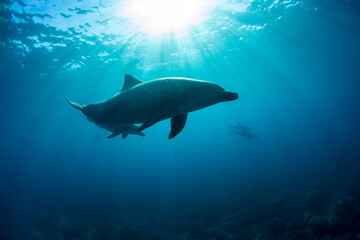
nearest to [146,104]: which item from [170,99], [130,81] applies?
[170,99]

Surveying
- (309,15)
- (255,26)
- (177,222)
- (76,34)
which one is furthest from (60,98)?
(309,15)

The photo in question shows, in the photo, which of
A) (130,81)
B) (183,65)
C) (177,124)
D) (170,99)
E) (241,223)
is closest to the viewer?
(170,99)

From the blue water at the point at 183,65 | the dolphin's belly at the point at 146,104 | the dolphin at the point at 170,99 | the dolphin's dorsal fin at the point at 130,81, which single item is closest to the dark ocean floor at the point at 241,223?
the blue water at the point at 183,65

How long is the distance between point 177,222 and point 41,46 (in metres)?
18.3

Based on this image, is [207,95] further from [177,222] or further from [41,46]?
[41,46]

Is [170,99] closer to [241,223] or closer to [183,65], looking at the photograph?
[241,223]

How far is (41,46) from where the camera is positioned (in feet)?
52.6

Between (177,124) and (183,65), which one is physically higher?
(183,65)

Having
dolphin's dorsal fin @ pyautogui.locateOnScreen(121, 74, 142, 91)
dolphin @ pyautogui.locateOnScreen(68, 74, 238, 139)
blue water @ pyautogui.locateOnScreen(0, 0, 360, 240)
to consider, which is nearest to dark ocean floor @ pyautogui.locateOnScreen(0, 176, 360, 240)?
blue water @ pyautogui.locateOnScreen(0, 0, 360, 240)

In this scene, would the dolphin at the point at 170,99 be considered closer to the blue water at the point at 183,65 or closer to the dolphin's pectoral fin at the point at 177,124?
the dolphin's pectoral fin at the point at 177,124

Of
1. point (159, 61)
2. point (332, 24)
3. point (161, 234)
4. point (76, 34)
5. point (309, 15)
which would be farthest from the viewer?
point (159, 61)

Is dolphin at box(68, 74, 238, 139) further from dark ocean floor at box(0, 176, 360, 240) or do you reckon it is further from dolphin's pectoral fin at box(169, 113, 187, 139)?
dark ocean floor at box(0, 176, 360, 240)

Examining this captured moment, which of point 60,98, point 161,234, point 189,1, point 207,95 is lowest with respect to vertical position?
point 161,234

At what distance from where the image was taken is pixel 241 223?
36.9 feet
